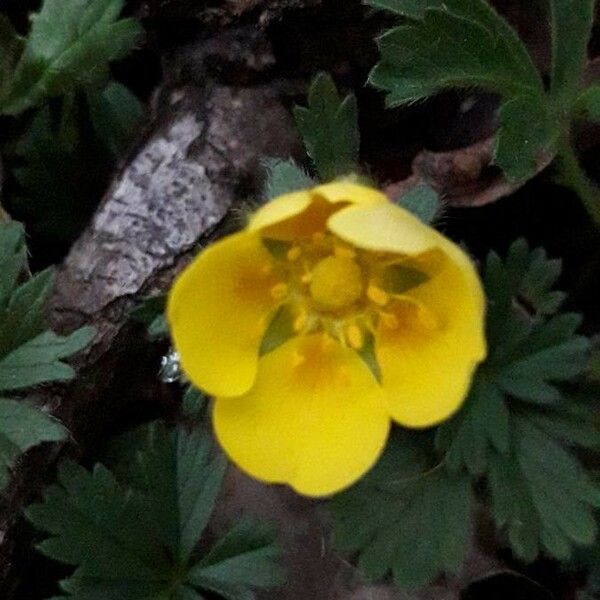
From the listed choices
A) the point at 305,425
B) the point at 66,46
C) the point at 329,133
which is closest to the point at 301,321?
the point at 305,425

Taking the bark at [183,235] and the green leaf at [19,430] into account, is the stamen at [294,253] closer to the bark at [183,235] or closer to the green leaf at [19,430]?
the bark at [183,235]

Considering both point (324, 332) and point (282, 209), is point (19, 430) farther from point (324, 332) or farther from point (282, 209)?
point (282, 209)

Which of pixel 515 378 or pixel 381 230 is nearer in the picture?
pixel 381 230

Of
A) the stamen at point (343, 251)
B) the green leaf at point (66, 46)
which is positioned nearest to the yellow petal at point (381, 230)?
the stamen at point (343, 251)

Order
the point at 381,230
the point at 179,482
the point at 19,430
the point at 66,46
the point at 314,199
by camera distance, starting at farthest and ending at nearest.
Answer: the point at 66,46, the point at 179,482, the point at 19,430, the point at 314,199, the point at 381,230

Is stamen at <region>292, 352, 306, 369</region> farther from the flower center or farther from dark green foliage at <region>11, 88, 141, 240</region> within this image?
dark green foliage at <region>11, 88, 141, 240</region>

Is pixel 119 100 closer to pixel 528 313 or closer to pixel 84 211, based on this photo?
pixel 84 211
